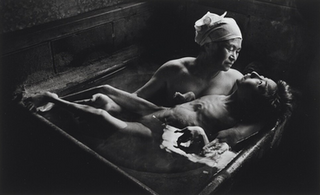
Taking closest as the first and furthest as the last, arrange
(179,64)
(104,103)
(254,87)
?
(254,87), (104,103), (179,64)

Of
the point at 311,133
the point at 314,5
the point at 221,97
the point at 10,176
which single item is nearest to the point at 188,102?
the point at 221,97

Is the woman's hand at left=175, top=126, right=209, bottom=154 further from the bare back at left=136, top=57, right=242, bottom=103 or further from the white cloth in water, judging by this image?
the bare back at left=136, top=57, right=242, bottom=103

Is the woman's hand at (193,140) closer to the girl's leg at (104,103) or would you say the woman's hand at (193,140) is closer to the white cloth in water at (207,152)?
the white cloth in water at (207,152)

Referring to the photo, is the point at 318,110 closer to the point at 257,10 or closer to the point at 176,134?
the point at 257,10

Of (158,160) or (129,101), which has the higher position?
(129,101)

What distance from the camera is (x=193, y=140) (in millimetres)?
2855

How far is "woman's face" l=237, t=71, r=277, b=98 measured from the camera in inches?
115

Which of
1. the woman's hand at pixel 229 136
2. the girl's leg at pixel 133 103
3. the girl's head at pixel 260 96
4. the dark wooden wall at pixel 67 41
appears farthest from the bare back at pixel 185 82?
the dark wooden wall at pixel 67 41

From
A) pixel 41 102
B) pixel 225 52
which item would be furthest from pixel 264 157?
pixel 41 102

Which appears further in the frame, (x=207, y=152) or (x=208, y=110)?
(x=208, y=110)

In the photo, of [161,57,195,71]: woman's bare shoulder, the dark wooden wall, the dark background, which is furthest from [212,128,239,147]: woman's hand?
the dark wooden wall

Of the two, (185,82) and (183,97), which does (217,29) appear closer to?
(185,82)

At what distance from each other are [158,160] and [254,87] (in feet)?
3.64

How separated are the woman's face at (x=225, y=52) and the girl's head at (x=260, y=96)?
281mm
